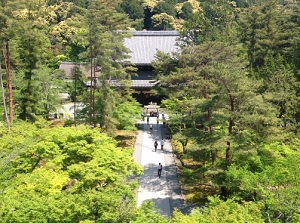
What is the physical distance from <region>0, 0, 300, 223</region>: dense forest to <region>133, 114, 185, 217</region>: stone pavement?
0.83 metres

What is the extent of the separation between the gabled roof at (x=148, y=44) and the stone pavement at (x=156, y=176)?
10.2m

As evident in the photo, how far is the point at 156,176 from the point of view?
23.1 metres

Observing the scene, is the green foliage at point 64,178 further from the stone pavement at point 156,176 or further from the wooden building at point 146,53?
the wooden building at point 146,53

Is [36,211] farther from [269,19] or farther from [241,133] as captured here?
[269,19]

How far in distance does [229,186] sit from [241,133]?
268 centimetres

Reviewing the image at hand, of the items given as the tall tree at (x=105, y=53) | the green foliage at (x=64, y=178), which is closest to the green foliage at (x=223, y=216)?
the green foliage at (x=64, y=178)

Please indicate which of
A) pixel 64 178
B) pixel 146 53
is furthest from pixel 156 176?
pixel 146 53

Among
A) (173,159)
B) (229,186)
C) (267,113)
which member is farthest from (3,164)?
(173,159)

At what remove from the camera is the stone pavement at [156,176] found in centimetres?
1987

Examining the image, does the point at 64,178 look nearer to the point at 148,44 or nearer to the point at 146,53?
the point at 146,53

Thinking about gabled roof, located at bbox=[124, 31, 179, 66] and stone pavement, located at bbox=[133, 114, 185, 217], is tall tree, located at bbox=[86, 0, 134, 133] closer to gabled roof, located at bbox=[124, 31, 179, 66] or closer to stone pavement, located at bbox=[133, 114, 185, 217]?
stone pavement, located at bbox=[133, 114, 185, 217]

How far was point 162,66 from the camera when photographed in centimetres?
2855

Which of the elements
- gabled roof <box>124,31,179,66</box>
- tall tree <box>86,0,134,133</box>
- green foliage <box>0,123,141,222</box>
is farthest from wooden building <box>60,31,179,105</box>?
green foliage <box>0,123,141,222</box>

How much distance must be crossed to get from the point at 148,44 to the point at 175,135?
22.7 metres
